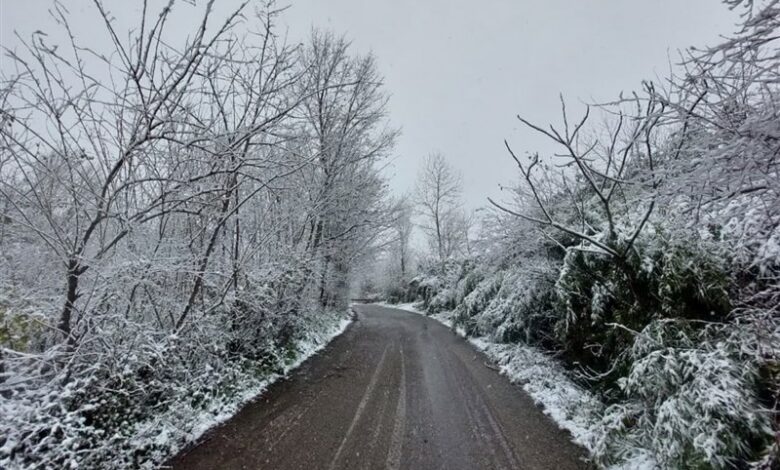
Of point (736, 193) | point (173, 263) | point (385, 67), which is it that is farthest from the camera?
point (385, 67)

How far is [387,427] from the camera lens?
416 cm

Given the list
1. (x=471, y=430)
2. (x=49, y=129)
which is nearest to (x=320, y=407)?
(x=471, y=430)

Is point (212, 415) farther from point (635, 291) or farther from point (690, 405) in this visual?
point (635, 291)

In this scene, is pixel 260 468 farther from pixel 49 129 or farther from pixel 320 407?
pixel 49 129

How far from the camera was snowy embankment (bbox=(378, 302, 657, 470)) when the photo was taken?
12.7 ft

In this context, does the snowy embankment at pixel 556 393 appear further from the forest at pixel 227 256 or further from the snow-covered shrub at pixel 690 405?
the snow-covered shrub at pixel 690 405

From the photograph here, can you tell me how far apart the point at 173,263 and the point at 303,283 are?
4043 millimetres

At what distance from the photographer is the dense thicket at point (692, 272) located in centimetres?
198

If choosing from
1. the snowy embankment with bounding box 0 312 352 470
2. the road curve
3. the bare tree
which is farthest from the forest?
the bare tree

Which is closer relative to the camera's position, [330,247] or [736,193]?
[736,193]

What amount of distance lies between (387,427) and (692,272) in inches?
160

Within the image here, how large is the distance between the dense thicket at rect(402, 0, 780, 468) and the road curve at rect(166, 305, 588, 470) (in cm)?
88

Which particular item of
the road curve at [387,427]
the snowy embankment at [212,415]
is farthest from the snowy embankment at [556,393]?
the snowy embankment at [212,415]

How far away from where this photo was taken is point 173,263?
3.90 meters
